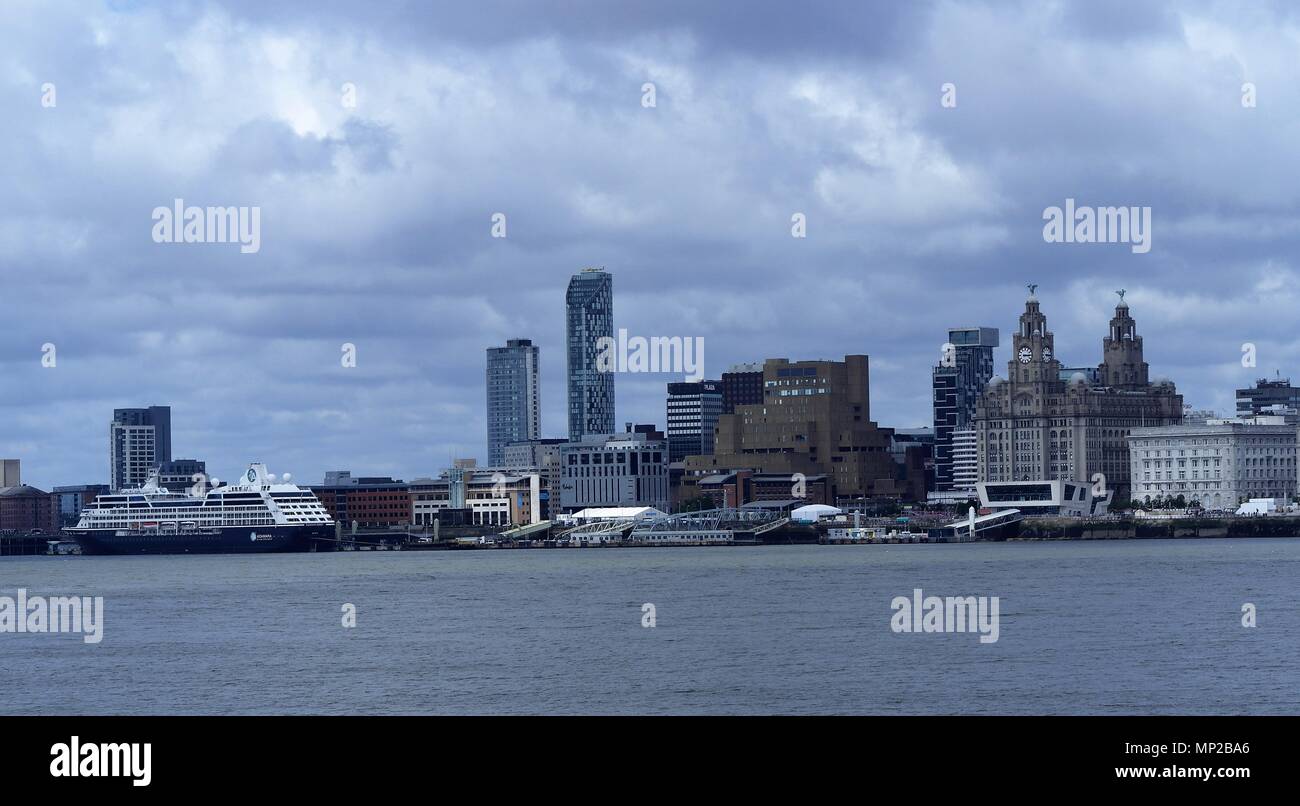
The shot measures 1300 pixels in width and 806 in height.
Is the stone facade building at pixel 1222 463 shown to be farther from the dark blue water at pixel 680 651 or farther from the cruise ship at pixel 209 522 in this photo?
the dark blue water at pixel 680 651

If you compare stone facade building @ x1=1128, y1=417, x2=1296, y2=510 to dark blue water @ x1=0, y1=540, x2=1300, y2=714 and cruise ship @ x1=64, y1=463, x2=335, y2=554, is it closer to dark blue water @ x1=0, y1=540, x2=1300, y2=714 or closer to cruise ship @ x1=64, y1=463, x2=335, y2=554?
cruise ship @ x1=64, y1=463, x2=335, y2=554

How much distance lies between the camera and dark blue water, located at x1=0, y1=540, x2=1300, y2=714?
3312 cm

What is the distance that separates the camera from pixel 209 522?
497ft

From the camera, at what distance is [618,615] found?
188 ft

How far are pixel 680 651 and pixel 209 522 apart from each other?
11571cm

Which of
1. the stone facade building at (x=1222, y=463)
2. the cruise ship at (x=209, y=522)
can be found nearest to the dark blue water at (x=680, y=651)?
the cruise ship at (x=209, y=522)

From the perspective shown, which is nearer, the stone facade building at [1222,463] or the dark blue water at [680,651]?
the dark blue water at [680,651]

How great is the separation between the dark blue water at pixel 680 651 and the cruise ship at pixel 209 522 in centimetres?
6604

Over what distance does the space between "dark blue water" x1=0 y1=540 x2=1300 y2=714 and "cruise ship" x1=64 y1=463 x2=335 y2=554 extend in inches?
2600

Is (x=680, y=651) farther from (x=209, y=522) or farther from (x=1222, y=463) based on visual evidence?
(x=1222, y=463)

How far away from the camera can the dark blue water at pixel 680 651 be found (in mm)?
33125
